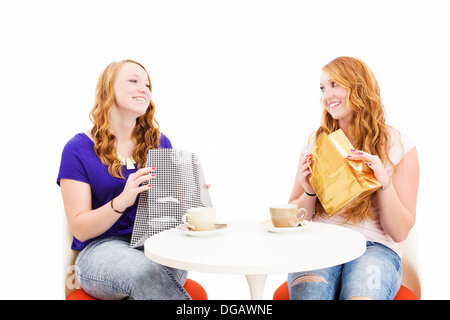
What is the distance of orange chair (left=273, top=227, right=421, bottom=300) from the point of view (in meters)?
1.67

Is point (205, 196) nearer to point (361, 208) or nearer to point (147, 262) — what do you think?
point (147, 262)

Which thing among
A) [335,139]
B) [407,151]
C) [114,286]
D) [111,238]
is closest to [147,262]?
[114,286]

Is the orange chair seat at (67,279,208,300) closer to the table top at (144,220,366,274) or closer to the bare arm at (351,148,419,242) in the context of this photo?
the table top at (144,220,366,274)

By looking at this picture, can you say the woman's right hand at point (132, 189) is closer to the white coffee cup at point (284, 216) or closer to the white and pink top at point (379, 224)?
the white coffee cup at point (284, 216)

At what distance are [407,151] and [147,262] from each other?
121 cm

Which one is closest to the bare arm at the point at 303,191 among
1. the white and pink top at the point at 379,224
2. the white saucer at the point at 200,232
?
the white and pink top at the point at 379,224

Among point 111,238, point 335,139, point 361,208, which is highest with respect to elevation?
point 335,139

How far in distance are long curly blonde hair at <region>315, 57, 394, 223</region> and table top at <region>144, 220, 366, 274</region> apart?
1.42 feet

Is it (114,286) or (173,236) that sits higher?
(173,236)

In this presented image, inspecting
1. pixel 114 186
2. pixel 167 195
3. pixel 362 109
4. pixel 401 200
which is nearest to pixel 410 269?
pixel 401 200

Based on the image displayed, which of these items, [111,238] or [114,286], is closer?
[114,286]

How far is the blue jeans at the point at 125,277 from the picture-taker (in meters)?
1.43
